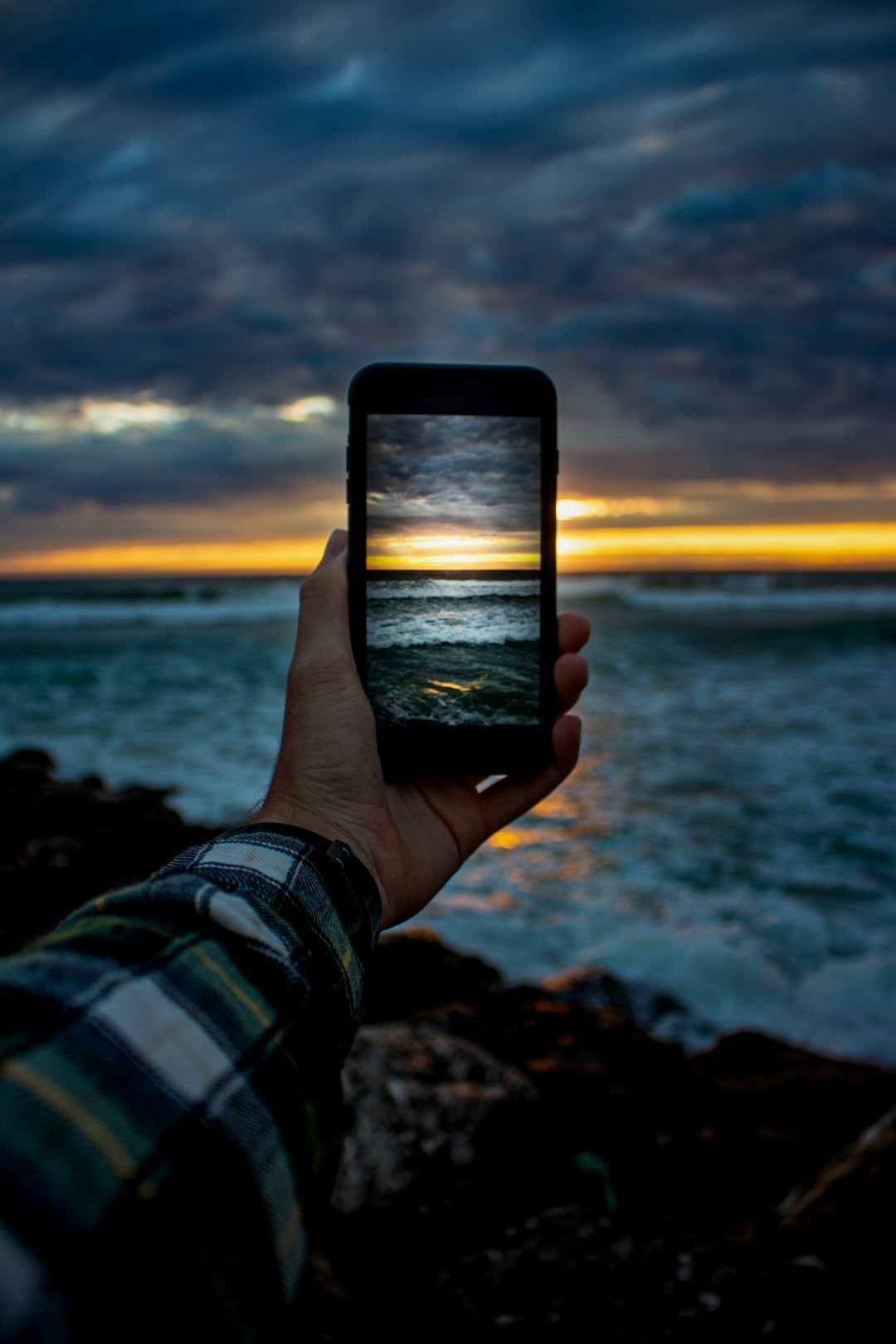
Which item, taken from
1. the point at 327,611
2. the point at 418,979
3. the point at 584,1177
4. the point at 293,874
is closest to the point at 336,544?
the point at 327,611

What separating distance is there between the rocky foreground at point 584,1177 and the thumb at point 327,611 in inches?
68.3

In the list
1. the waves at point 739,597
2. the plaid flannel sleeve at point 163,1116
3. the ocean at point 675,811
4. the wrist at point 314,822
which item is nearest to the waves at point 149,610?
the ocean at point 675,811

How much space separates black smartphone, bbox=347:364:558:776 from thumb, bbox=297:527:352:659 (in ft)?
0.11

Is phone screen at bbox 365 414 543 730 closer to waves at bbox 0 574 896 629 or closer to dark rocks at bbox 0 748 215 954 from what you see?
dark rocks at bbox 0 748 215 954

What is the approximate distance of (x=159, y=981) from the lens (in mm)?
933

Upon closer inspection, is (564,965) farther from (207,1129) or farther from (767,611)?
(767,611)

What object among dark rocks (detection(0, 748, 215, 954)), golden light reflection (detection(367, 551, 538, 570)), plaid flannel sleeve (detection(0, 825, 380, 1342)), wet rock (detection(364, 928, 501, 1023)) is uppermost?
golden light reflection (detection(367, 551, 538, 570))

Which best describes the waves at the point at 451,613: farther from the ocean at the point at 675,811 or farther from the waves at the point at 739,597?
the waves at the point at 739,597

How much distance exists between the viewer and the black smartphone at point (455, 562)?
7.24 ft

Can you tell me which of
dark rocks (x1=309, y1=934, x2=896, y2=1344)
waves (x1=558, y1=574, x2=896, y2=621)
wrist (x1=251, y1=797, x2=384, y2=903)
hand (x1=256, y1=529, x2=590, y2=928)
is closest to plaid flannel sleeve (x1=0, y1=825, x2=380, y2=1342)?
wrist (x1=251, y1=797, x2=384, y2=903)

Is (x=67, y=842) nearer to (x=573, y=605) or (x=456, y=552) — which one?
(x=456, y=552)

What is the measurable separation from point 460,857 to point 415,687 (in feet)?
1.56

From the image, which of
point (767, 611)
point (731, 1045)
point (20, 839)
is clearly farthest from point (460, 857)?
point (767, 611)

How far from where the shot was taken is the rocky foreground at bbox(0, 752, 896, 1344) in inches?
85.2
